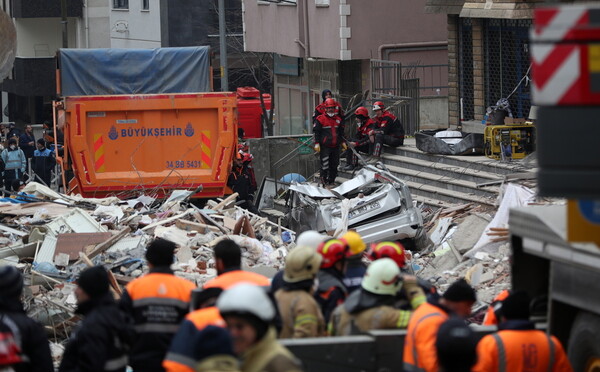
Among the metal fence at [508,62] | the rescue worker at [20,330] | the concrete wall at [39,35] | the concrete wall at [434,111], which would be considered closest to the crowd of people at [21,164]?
the concrete wall at [434,111]

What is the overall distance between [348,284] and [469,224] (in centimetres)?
850

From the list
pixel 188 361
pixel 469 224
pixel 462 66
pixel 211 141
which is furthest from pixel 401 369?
pixel 462 66

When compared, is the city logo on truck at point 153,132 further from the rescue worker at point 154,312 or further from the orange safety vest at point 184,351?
the orange safety vest at point 184,351

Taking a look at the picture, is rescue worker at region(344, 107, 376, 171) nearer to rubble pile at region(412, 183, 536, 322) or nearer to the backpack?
rubble pile at region(412, 183, 536, 322)

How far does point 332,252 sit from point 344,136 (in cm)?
1445

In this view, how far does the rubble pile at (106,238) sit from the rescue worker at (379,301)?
477cm

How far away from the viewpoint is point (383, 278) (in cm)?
638

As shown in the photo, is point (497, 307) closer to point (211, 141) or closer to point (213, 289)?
A: point (213, 289)

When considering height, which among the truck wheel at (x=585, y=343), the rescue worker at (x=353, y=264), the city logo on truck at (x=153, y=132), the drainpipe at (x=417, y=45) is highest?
the drainpipe at (x=417, y=45)

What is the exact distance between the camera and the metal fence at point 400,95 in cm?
2339

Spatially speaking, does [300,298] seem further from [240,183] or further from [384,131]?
[384,131]

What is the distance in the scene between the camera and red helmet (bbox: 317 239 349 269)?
7.07 meters

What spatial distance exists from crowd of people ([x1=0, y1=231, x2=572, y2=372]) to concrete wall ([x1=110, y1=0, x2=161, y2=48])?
38330mm

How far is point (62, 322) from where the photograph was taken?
37.2ft
